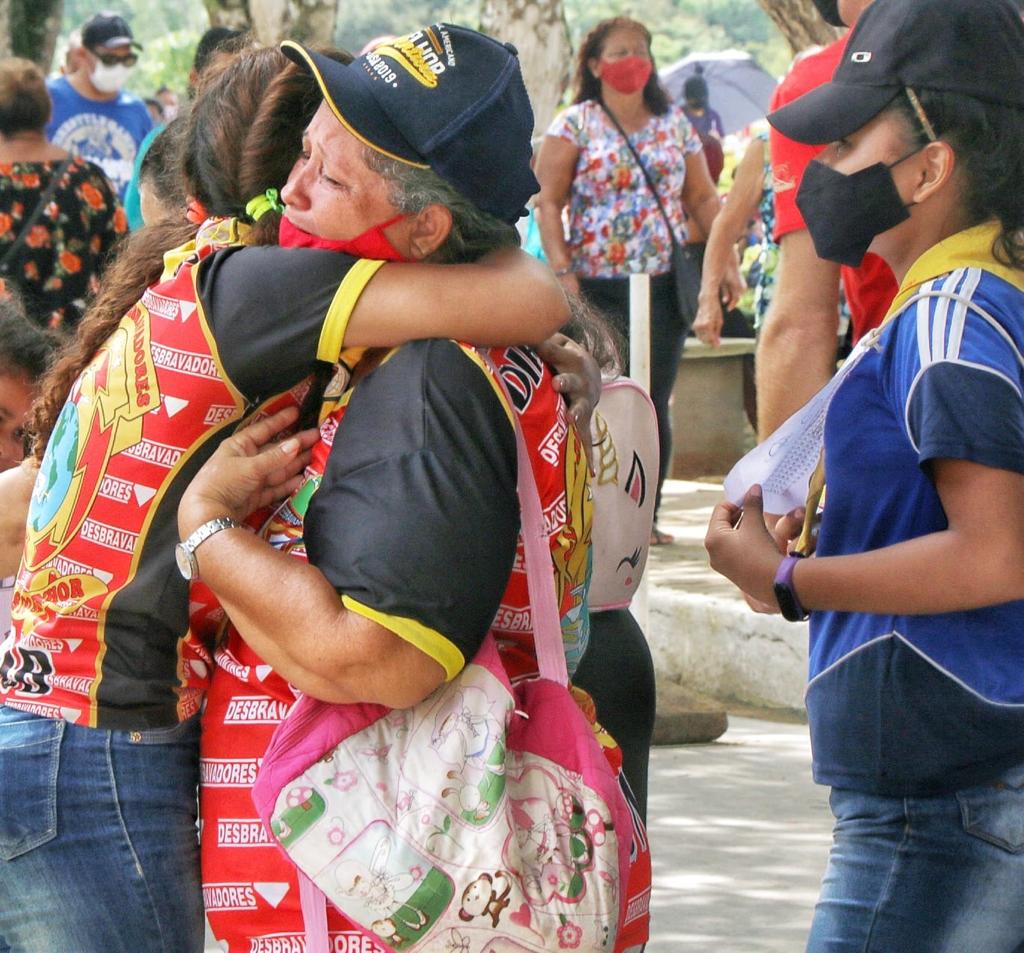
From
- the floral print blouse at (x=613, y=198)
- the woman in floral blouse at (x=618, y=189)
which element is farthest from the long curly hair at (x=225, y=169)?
the floral print blouse at (x=613, y=198)

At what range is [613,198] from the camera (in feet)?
26.5

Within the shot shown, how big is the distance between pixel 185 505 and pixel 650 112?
253 inches

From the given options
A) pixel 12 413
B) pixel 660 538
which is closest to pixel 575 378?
pixel 12 413

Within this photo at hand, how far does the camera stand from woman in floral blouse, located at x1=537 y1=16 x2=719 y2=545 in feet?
26.5

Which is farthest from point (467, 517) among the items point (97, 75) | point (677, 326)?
point (97, 75)

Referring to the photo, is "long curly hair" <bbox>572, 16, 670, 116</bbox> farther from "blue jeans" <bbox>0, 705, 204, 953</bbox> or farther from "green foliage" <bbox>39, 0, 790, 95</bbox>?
"green foliage" <bbox>39, 0, 790, 95</bbox>

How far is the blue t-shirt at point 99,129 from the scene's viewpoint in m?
9.23

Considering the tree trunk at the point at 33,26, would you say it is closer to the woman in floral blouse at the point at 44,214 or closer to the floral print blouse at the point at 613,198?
the floral print blouse at the point at 613,198

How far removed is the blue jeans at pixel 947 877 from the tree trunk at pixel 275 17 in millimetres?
9074

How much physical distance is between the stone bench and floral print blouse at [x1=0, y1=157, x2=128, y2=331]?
5.45 meters

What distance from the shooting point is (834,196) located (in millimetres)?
2400

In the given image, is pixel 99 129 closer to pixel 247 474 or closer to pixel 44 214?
pixel 44 214

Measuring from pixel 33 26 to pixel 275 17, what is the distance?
3.51 m

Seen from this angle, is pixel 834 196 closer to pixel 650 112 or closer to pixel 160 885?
pixel 160 885
